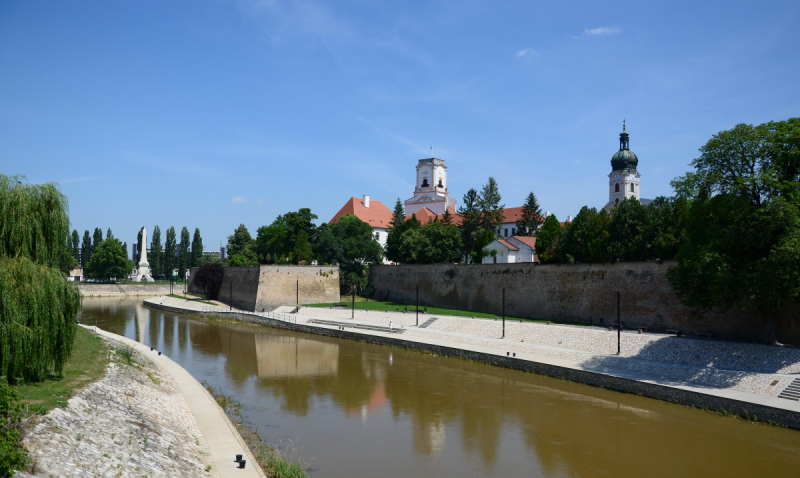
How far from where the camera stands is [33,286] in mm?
9812

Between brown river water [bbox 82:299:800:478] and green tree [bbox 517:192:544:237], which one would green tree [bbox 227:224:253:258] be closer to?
green tree [bbox 517:192:544:237]

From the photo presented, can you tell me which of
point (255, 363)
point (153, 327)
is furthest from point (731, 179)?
point (153, 327)

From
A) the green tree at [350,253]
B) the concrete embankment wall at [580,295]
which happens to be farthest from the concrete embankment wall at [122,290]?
the concrete embankment wall at [580,295]

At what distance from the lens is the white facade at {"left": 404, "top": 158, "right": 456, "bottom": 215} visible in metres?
61.9

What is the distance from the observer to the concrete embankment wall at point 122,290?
55.6 metres

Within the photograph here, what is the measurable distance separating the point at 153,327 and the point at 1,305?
24275 millimetres

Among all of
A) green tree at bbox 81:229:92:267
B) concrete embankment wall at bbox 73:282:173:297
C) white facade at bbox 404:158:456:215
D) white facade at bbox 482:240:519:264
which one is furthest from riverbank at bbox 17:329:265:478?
green tree at bbox 81:229:92:267

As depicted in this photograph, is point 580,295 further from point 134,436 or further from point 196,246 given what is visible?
point 196,246

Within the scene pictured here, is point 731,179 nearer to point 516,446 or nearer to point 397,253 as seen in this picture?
point 516,446

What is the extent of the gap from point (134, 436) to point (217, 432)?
1.90m

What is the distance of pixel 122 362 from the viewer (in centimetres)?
1495

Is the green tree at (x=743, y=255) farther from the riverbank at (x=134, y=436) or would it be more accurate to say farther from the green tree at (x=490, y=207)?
the green tree at (x=490, y=207)

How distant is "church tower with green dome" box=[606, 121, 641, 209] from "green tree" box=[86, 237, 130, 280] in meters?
57.0

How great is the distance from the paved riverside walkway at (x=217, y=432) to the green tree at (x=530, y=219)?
35948 millimetres
